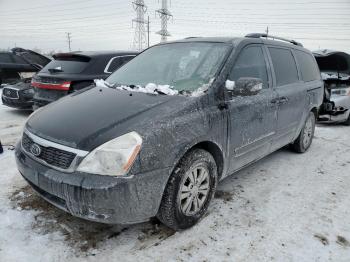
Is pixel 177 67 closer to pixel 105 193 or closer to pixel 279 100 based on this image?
pixel 279 100

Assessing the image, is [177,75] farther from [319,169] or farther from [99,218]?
[319,169]

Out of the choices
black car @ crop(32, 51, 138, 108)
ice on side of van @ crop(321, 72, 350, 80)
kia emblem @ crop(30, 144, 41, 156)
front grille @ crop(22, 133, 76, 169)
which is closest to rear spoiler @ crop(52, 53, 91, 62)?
black car @ crop(32, 51, 138, 108)

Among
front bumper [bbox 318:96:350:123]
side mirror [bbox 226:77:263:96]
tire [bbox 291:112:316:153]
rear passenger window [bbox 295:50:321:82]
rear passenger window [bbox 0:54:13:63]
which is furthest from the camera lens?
rear passenger window [bbox 0:54:13:63]

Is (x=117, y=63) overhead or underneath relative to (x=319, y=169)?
overhead

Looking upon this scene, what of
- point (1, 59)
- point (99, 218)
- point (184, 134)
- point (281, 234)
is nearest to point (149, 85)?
point (184, 134)

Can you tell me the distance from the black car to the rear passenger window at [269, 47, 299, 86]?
9.95 ft

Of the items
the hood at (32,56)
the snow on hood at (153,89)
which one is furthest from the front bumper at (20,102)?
the snow on hood at (153,89)

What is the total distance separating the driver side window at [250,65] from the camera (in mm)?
3270

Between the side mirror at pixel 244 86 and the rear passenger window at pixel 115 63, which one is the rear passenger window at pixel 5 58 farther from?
the side mirror at pixel 244 86

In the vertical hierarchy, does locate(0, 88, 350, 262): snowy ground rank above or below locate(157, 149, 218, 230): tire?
below

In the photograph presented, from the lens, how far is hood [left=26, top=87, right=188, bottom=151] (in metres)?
2.38

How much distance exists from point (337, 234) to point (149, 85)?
2.21 metres

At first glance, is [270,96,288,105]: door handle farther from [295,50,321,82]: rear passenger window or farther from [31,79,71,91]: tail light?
[31,79,71,91]: tail light

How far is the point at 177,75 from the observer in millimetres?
3240
